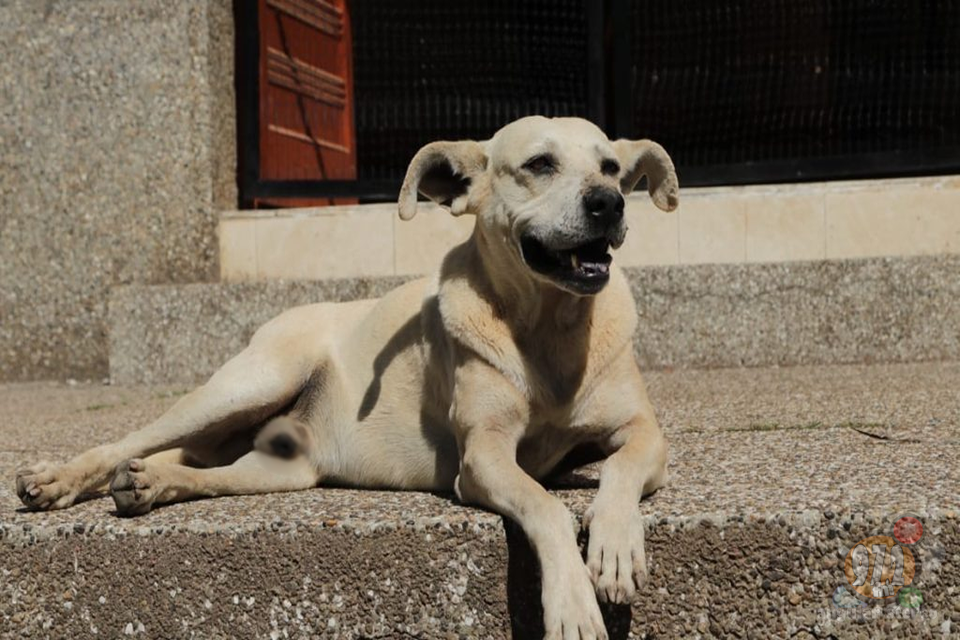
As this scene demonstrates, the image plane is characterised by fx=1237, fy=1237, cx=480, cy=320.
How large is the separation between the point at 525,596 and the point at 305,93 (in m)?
6.09

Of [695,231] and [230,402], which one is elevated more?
[695,231]

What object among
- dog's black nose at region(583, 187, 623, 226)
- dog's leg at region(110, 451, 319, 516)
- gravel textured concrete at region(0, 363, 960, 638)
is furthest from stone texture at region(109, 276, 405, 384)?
dog's black nose at region(583, 187, 623, 226)

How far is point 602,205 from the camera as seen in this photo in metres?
2.98

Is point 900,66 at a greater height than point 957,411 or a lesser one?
greater

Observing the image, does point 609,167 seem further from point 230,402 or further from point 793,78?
point 793,78

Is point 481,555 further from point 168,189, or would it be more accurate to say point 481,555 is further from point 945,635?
point 168,189

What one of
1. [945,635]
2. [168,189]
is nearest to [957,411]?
[945,635]

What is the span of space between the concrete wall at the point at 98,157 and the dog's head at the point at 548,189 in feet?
12.3

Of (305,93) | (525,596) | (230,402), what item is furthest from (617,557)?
(305,93)

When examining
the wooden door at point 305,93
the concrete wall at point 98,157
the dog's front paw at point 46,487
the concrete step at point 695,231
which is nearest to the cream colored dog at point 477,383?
the dog's front paw at point 46,487

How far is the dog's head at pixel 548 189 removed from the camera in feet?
9.87

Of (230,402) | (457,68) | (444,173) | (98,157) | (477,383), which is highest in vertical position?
(457,68)

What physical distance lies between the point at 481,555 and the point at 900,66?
207 inches

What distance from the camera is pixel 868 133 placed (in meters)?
6.84
